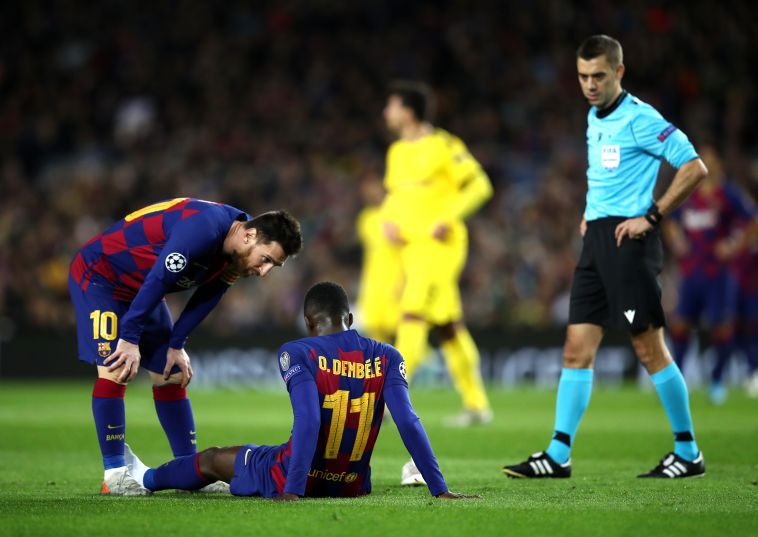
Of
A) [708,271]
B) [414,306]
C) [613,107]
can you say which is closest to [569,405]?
[613,107]

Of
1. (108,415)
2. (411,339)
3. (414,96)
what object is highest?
(414,96)

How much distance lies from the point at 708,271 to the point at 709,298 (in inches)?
13.7

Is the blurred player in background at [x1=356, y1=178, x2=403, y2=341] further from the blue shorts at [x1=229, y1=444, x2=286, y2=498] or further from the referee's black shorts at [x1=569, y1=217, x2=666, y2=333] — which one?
the blue shorts at [x1=229, y1=444, x2=286, y2=498]

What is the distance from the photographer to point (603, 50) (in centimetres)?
645

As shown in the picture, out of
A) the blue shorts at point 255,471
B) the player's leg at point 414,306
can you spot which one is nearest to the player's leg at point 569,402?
the blue shorts at point 255,471

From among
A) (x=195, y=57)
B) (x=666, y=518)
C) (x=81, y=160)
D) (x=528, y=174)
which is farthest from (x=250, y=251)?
(x=195, y=57)

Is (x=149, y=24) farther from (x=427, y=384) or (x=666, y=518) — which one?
(x=666, y=518)

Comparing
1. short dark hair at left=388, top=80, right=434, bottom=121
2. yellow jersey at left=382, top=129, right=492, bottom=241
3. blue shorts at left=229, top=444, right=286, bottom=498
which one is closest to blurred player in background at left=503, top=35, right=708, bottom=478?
blue shorts at left=229, top=444, right=286, bottom=498

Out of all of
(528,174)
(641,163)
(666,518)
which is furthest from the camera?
(528,174)

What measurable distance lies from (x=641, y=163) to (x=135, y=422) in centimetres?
624

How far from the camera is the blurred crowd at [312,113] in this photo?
18297mm

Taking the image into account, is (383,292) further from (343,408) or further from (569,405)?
(343,408)

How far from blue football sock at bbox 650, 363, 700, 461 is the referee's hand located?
0.80m

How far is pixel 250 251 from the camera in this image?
5605 millimetres
